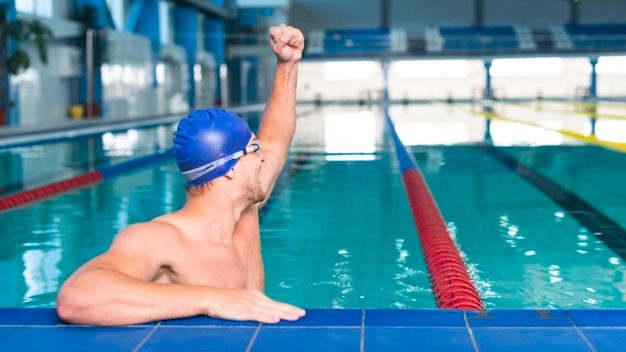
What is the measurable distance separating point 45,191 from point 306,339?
4881 millimetres

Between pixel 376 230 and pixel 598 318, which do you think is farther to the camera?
pixel 376 230

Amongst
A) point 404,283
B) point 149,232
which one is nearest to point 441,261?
point 404,283

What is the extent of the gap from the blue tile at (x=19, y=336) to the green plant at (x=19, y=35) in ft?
41.8

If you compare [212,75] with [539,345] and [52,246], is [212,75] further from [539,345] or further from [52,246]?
[539,345]

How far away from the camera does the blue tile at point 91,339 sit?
163 cm

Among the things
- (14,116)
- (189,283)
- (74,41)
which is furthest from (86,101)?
(189,283)

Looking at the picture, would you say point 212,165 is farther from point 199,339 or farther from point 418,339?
point 418,339

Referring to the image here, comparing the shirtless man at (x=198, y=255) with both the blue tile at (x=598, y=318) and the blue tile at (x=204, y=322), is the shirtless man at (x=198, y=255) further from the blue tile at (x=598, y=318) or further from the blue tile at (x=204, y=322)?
the blue tile at (x=598, y=318)

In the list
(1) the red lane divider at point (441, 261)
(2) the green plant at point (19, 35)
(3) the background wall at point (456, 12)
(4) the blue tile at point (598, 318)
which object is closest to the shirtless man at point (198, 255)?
(4) the blue tile at point (598, 318)

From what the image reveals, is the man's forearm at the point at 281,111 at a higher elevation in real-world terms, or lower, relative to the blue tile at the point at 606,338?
higher

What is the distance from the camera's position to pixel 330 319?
5.99ft

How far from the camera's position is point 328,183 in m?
6.95

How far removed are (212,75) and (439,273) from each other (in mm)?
26228

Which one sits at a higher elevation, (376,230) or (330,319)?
(330,319)
